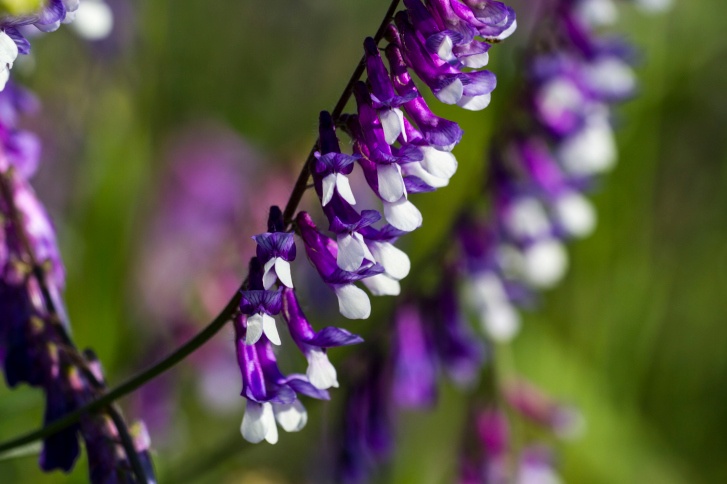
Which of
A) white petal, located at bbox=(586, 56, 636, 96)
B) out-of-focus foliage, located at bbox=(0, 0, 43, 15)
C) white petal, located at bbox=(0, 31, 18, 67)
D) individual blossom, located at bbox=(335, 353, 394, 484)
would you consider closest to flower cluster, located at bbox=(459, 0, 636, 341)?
white petal, located at bbox=(586, 56, 636, 96)

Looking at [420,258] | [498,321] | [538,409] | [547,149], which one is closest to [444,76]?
[547,149]

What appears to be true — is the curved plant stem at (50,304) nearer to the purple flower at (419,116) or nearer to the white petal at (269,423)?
the white petal at (269,423)

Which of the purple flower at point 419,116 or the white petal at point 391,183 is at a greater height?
the purple flower at point 419,116

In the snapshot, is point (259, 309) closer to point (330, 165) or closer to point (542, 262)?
point (330, 165)

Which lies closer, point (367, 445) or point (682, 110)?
point (367, 445)

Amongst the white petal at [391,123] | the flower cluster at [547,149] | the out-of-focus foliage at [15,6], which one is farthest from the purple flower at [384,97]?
the flower cluster at [547,149]

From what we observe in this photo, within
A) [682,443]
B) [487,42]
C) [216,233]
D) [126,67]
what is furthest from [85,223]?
[682,443]

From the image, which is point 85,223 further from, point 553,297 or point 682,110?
point 682,110
